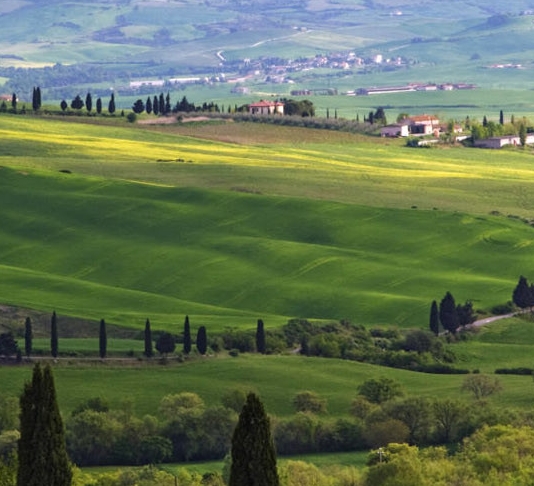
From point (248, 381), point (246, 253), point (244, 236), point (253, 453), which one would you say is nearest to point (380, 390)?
point (248, 381)

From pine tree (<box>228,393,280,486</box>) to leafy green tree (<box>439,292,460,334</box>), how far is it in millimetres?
56132

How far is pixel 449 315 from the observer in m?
113

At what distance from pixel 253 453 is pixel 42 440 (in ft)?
19.8

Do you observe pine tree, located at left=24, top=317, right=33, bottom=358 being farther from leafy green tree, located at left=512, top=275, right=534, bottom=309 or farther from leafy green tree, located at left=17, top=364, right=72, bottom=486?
leafy green tree, located at left=17, top=364, right=72, bottom=486

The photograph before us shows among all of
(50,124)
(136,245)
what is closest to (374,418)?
(136,245)

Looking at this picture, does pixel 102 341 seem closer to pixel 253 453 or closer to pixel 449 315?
pixel 449 315

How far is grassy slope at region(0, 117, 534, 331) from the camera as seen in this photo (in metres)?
121

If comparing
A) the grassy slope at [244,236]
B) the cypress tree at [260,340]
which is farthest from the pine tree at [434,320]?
the cypress tree at [260,340]

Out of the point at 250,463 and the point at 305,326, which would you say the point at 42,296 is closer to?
the point at 305,326

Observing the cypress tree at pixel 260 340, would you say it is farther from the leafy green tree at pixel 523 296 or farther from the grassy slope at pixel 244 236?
the leafy green tree at pixel 523 296

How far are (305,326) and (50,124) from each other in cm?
9229

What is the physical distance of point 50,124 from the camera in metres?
199

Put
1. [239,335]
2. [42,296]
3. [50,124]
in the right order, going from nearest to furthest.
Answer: [239,335] → [42,296] → [50,124]

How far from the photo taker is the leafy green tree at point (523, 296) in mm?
117875
